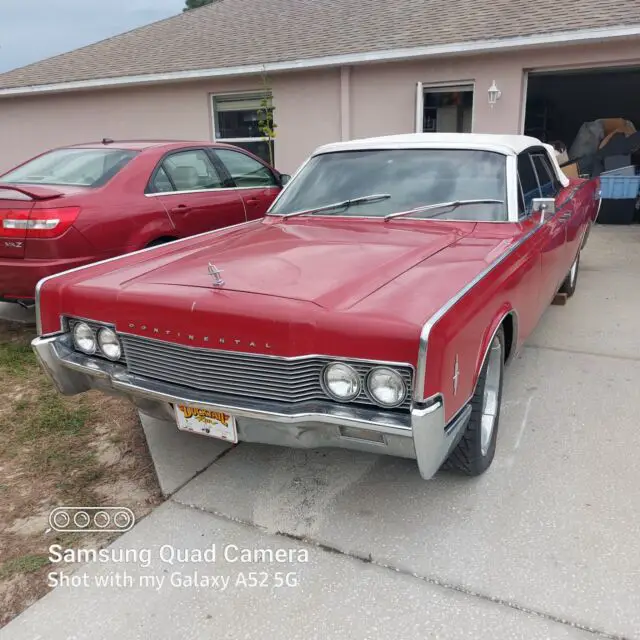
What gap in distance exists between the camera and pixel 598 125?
12242 millimetres

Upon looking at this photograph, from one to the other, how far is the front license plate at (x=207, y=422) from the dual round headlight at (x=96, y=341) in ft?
1.41

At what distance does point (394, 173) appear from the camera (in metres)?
3.81

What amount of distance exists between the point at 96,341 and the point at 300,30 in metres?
11.1

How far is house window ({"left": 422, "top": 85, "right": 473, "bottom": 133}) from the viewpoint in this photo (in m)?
9.95

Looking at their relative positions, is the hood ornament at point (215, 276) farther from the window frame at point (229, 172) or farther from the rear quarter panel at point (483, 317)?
the window frame at point (229, 172)

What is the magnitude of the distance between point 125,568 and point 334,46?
10107mm

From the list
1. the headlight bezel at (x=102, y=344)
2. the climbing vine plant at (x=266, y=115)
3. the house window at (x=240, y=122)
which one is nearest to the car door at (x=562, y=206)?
the headlight bezel at (x=102, y=344)

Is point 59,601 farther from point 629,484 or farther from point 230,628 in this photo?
point 629,484

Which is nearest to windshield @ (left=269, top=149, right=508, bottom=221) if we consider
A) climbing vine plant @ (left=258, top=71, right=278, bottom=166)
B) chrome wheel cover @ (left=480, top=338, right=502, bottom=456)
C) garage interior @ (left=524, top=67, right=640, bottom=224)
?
chrome wheel cover @ (left=480, top=338, right=502, bottom=456)

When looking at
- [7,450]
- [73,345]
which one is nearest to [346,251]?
[73,345]

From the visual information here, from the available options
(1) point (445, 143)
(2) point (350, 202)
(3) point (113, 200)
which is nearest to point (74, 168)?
(3) point (113, 200)

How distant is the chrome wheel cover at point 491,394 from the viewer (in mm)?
2951

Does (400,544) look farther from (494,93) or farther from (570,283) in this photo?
(494,93)

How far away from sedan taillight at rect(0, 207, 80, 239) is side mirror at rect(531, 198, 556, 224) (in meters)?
3.25
